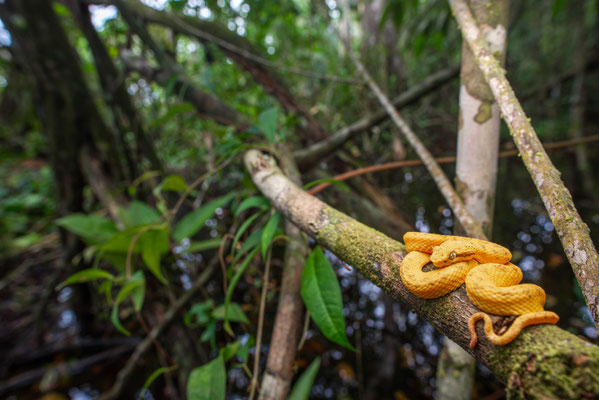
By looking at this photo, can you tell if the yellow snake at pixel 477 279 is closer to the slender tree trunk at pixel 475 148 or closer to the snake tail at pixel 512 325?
the snake tail at pixel 512 325

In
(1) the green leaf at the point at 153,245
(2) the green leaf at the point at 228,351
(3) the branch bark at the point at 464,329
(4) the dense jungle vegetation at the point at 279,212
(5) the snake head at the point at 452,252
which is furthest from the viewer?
(1) the green leaf at the point at 153,245

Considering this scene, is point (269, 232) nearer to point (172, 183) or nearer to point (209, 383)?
point (209, 383)

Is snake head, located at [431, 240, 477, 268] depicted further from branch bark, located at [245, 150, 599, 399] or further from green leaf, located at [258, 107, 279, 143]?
green leaf, located at [258, 107, 279, 143]

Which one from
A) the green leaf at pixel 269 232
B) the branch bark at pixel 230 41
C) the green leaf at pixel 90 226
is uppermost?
the branch bark at pixel 230 41

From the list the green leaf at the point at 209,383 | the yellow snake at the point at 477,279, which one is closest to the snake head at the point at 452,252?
the yellow snake at the point at 477,279

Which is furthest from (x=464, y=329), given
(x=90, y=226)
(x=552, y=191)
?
(x=90, y=226)

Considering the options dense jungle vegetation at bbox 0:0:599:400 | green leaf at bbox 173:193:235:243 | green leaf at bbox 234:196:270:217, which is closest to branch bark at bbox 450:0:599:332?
dense jungle vegetation at bbox 0:0:599:400

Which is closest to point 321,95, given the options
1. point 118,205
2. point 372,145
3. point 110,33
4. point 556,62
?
point 372,145

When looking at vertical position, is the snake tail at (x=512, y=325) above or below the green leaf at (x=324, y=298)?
above
